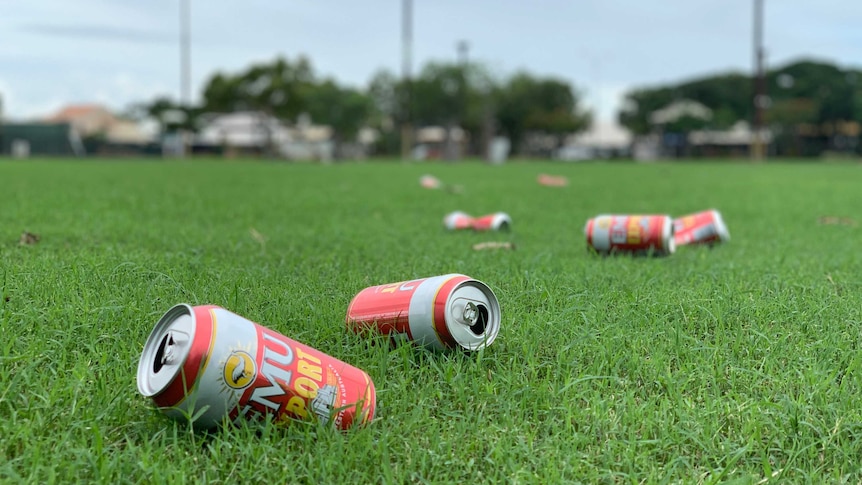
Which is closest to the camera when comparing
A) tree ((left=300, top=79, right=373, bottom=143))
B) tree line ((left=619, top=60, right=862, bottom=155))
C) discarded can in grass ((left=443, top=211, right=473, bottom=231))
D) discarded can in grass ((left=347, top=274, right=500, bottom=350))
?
discarded can in grass ((left=347, top=274, right=500, bottom=350))

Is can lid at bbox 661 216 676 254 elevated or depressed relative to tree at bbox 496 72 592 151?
depressed

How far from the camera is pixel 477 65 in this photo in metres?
44.5

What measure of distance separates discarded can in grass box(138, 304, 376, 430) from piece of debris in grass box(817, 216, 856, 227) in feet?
16.2

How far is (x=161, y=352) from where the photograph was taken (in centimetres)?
158

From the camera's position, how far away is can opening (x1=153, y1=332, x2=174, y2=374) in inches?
61.2

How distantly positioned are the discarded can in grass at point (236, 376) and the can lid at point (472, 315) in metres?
0.35

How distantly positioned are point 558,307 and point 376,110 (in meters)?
42.6

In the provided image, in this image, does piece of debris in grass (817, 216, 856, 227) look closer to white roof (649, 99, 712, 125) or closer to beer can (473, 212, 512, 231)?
beer can (473, 212, 512, 231)

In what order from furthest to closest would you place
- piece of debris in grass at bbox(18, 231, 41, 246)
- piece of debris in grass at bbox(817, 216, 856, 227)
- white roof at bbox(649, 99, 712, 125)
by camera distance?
white roof at bbox(649, 99, 712, 125) < piece of debris in grass at bbox(817, 216, 856, 227) < piece of debris in grass at bbox(18, 231, 41, 246)

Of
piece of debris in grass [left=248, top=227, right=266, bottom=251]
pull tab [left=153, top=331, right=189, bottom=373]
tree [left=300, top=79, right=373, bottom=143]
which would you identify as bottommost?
pull tab [left=153, top=331, right=189, bottom=373]

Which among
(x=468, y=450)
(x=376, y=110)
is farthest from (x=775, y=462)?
(x=376, y=110)

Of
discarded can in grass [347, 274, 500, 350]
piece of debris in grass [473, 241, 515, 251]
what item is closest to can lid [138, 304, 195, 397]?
discarded can in grass [347, 274, 500, 350]

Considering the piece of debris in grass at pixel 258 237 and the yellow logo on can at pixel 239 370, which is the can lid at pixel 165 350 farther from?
the piece of debris in grass at pixel 258 237

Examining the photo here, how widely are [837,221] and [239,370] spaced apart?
17.7 ft
